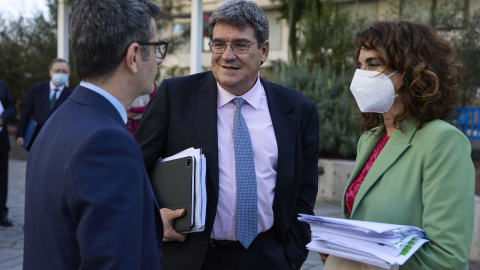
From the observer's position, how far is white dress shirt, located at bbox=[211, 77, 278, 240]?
260 centimetres

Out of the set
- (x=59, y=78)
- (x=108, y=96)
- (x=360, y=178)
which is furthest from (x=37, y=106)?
(x=108, y=96)

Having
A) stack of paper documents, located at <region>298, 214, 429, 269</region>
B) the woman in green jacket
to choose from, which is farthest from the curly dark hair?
stack of paper documents, located at <region>298, 214, 429, 269</region>

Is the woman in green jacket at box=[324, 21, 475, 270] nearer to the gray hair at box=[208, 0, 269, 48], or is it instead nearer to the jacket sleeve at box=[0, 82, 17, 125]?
the gray hair at box=[208, 0, 269, 48]

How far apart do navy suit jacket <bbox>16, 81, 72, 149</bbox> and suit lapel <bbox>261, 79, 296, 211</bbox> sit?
5153mm

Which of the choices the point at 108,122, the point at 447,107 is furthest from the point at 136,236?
the point at 447,107

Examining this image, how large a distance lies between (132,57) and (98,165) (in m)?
0.38

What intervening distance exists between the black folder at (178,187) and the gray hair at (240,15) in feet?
2.56

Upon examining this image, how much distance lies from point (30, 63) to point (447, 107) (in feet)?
52.8

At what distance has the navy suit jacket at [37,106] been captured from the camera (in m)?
7.29

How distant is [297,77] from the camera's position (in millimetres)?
9633

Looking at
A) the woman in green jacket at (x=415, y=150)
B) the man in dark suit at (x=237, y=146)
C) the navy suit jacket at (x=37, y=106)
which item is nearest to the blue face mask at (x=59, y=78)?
the navy suit jacket at (x=37, y=106)

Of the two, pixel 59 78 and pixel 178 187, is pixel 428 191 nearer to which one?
pixel 178 187

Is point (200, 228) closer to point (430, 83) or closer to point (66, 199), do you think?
point (66, 199)

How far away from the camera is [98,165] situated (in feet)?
5.14
